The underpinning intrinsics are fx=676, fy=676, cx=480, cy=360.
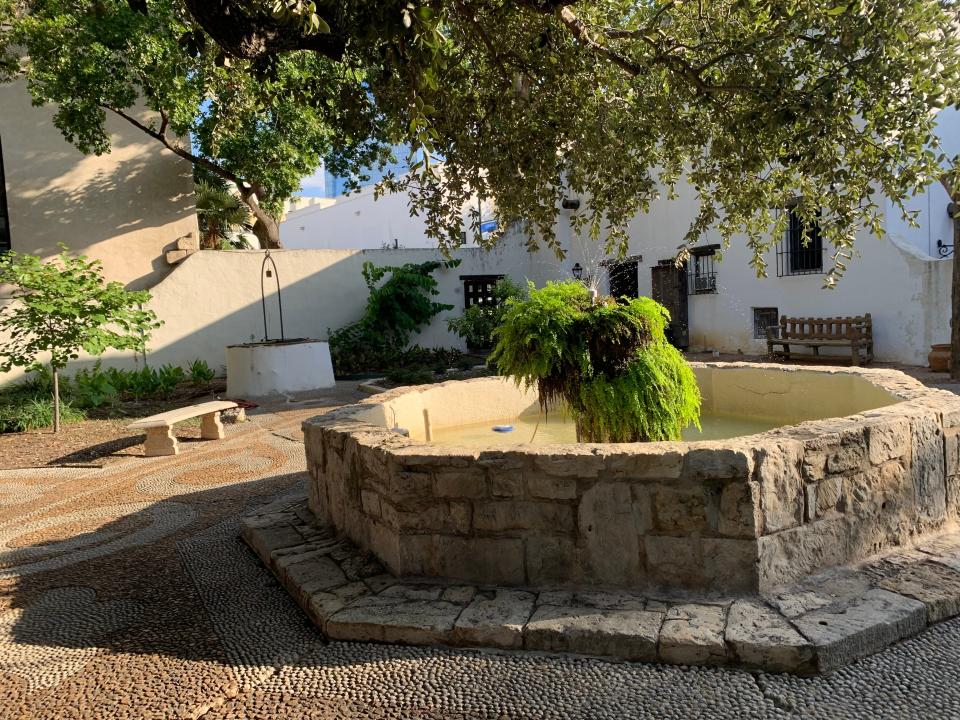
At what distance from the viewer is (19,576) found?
367 cm

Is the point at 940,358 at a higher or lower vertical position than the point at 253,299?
lower

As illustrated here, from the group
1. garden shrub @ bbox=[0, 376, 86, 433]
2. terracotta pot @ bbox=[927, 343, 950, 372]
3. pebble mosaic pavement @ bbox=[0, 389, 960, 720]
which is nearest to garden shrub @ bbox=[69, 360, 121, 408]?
garden shrub @ bbox=[0, 376, 86, 433]

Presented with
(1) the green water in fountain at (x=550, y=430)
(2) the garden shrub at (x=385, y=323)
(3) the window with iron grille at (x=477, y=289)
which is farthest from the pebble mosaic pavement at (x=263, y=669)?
(3) the window with iron grille at (x=477, y=289)

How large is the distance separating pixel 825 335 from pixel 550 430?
6986mm

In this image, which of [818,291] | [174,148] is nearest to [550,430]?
[818,291]

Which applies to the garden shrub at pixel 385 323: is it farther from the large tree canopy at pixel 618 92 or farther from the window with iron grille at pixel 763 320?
the large tree canopy at pixel 618 92

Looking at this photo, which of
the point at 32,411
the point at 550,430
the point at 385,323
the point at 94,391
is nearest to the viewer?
the point at 550,430

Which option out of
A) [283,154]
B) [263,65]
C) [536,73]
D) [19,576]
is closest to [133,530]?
[19,576]

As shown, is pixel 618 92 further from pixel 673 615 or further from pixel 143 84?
pixel 143 84

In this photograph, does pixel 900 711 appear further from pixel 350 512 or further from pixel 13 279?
pixel 13 279

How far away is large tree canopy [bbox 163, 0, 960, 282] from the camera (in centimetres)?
312

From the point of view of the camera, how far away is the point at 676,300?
14.3 m

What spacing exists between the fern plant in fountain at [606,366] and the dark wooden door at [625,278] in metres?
11.5

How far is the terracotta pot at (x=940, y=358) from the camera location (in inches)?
353
